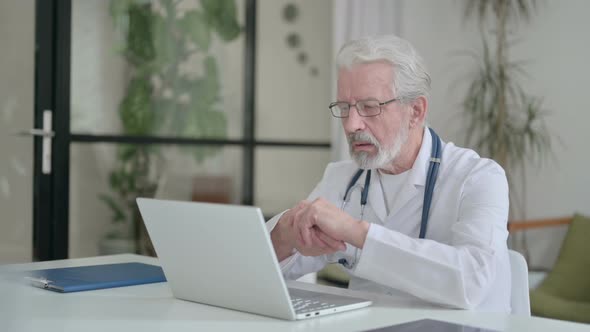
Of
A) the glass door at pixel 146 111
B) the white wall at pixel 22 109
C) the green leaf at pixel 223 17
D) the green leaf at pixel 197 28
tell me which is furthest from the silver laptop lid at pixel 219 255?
the green leaf at pixel 223 17

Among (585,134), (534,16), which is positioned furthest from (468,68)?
(585,134)

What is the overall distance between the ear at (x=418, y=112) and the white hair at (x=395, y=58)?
44mm

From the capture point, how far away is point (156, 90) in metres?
4.49

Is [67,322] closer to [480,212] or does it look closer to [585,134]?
[480,212]

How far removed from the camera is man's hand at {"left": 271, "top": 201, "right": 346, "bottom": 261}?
1.59 m

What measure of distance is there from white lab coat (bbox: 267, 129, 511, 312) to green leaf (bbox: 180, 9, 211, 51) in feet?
9.01

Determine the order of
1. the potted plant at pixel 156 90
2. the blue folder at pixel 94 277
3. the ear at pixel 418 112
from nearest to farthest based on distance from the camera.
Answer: the blue folder at pixel 94 277
the ear at pixel 418 112
the potted plant at pixel 156 90

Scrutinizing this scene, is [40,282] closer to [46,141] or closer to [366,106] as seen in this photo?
[366,106]

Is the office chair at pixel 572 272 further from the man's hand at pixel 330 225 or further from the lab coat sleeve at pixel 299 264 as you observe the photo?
the man's hand at pixel 330 225

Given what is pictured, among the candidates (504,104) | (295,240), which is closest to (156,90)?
(504,104)

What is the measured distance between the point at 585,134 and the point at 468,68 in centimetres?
91

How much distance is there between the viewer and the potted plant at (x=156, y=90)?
4359mm

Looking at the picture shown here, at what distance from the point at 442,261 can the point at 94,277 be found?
822 millimetres

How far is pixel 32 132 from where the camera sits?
3.93 metres
